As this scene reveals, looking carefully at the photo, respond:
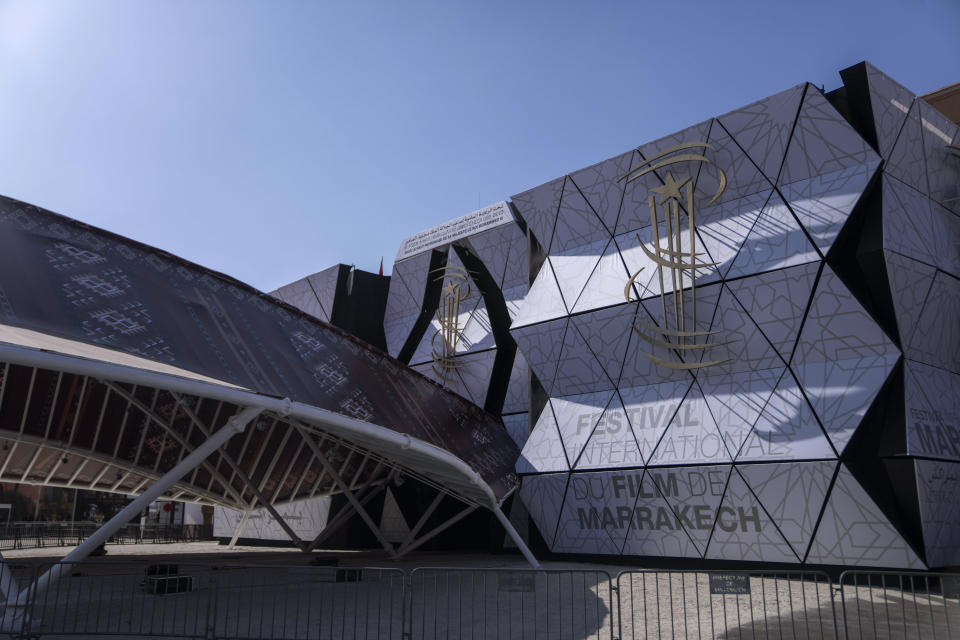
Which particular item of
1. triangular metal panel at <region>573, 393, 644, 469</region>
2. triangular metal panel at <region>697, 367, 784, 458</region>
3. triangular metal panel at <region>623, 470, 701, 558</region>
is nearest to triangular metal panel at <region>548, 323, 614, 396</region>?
triangular metal panel at <region>573, 393, 644, 469</region>

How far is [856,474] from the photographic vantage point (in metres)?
17.5

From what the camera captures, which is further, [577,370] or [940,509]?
[577,370]

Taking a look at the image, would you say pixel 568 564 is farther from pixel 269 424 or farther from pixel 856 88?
pixel 856 88

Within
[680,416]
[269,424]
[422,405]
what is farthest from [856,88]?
[269,424]

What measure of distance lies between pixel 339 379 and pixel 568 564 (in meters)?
9.91

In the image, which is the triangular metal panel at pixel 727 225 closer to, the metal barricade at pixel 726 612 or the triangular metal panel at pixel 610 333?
the triangular metal panel at pixel 610 333

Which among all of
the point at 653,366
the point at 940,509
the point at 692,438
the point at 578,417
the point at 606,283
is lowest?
the point at 940,509

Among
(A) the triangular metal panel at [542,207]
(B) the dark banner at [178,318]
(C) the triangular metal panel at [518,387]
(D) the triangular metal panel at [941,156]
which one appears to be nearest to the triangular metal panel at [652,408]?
(C) the triangular metal panel at [518,387]

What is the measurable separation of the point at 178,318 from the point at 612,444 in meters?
13.3

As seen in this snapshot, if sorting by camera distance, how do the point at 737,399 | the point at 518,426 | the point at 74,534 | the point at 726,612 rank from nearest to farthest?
the point at 726,612 < the point at 737,399 < the point at 518,426 < the point at 74,534

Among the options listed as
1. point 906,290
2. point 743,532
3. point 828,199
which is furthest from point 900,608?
point 828,199

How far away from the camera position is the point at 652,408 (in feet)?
72.4

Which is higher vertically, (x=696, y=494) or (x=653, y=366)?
(x=653, y=366)

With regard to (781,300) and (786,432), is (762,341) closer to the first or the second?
(781,300)
